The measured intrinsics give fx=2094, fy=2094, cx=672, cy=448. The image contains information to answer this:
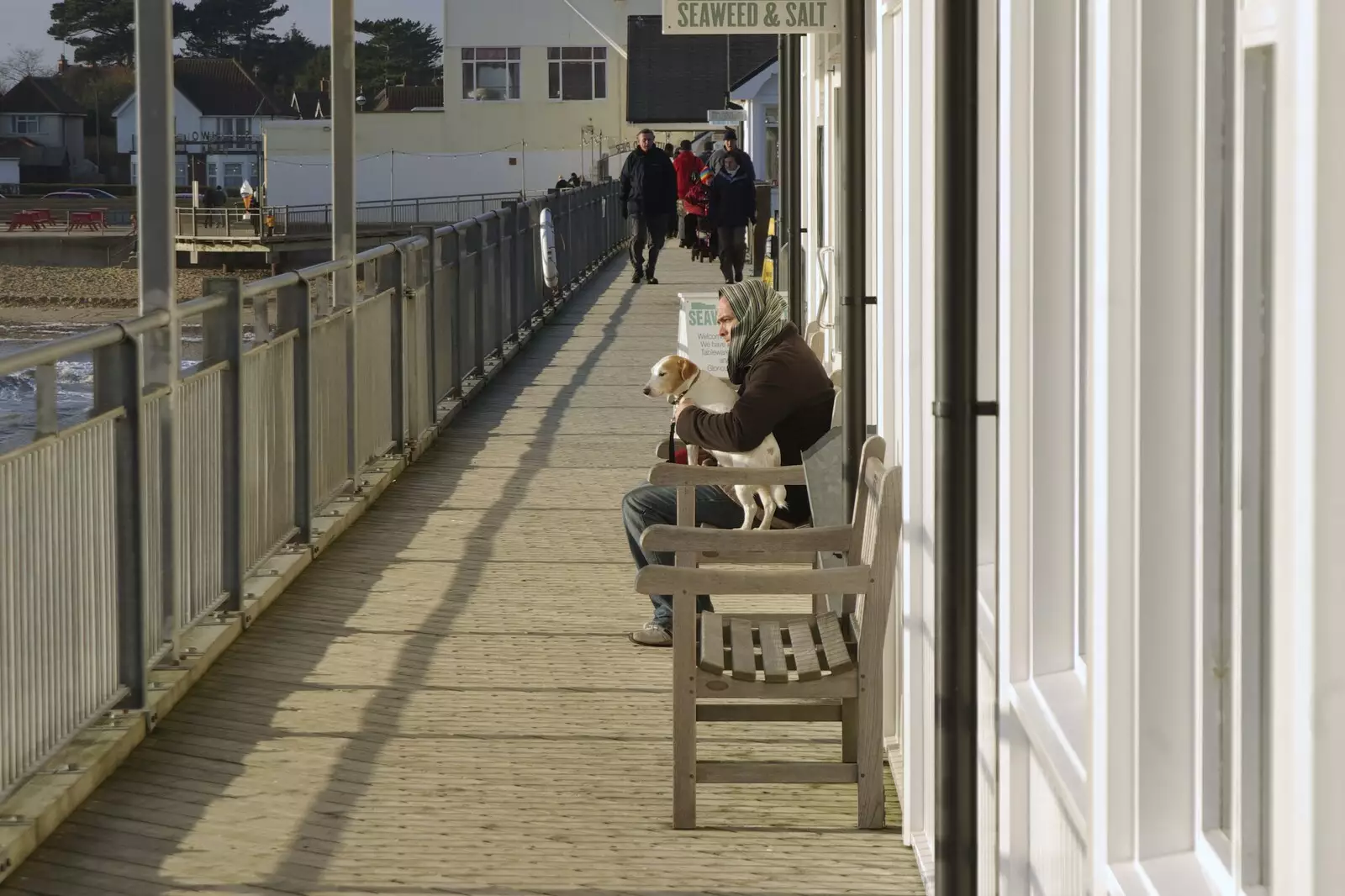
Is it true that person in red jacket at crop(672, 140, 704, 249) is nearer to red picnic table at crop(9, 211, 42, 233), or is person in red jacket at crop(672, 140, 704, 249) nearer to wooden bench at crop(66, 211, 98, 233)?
wooden bench at crop(66, 211, 98, 233)

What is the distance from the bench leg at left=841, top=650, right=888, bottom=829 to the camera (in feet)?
16.3

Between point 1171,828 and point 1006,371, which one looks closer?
point 1171,828

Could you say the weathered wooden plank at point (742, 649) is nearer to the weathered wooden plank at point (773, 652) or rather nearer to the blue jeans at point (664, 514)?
the weathered wooden plank at point (773, 652)

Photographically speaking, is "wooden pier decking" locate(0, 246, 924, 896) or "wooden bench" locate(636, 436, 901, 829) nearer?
"wooden pier decking" locate(0, 246, 924, 896)

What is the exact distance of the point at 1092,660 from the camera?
265cm

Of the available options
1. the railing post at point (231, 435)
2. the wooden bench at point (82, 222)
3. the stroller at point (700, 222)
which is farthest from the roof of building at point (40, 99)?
the railing post at point (231, 435)

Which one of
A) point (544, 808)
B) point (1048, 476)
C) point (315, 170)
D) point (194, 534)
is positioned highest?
point (315, 170)

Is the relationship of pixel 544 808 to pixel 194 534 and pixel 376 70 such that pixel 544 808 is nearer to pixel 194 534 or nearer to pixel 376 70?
pixel 194 534

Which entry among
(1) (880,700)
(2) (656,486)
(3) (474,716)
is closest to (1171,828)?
(1) (880,700)

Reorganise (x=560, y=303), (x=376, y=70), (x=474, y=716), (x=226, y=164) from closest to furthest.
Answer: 1. (x=474, y=716)
2. (x=560, y=303)
3. (x=226, y=164)
4. (x=376, y=70)

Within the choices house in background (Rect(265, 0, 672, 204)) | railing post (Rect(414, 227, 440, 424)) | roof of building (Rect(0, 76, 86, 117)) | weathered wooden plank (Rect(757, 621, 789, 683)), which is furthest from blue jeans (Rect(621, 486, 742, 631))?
roof of building (Rect(0, 76, 86, 117))

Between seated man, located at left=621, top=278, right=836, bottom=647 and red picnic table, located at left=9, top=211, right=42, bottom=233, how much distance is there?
101 metres

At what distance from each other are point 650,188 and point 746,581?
21.0 m

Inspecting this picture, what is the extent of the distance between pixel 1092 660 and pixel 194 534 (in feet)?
14.7
